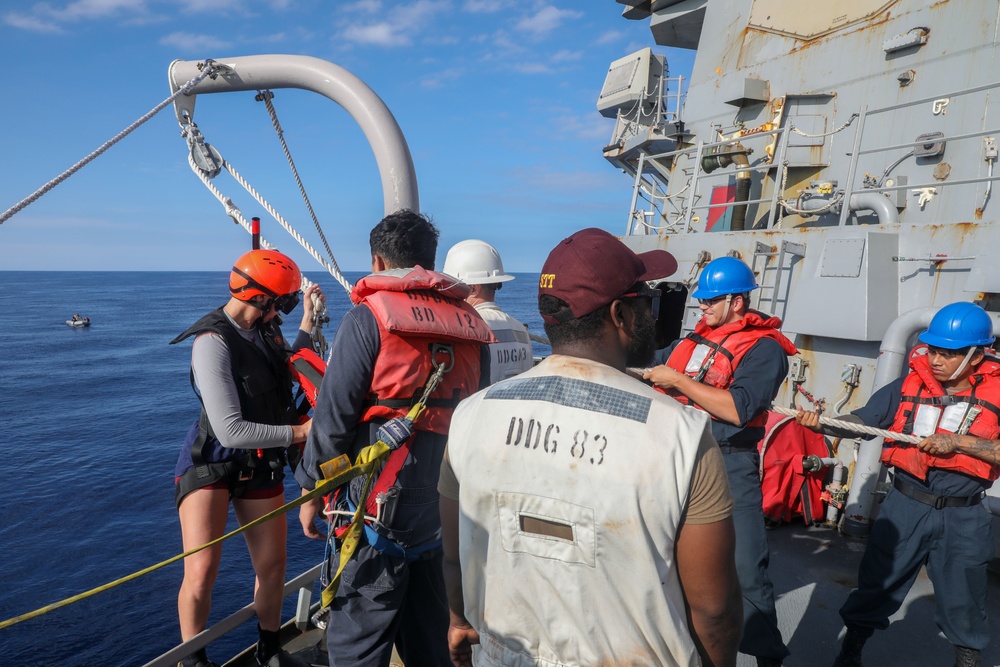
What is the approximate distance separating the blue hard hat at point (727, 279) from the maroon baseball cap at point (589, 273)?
1891 millimetres

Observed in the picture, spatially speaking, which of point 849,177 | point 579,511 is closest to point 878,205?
point 849,177

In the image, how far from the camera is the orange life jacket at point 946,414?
2961 millimetres

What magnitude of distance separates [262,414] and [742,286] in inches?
98.2

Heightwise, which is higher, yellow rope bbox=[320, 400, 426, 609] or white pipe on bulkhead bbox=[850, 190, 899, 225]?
white pipe on bulkhead bbox=[850, 190, 899, 225]

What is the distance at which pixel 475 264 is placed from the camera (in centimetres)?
340

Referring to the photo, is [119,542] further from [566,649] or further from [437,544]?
[566,649]

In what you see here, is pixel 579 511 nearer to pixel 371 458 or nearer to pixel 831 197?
pixel 371 458

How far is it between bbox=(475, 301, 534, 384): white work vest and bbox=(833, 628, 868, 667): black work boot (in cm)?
212

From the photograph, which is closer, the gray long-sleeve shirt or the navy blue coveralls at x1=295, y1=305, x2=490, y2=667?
the navy blue coveralls at x1=295, y1=305, x2=490, y2=667

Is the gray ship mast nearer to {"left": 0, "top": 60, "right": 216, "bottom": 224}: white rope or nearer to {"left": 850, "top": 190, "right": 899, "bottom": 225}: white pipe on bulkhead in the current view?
{"left": 850, "top": 190, "right": 899, "bottom": 225}: white pipe on bulkhead

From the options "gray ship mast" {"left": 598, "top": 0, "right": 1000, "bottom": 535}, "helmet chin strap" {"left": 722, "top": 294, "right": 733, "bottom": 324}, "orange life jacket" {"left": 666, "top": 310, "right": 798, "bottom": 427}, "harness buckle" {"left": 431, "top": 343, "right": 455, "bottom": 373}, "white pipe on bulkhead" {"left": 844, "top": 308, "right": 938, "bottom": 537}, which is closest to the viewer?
"harness buckle" {"left": 431, "top": 343, "right": 455, "bottom": 373}

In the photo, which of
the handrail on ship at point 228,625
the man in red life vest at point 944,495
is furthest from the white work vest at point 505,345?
the man in red life vest at point 944,495

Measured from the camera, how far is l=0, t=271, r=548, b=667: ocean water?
6.81m

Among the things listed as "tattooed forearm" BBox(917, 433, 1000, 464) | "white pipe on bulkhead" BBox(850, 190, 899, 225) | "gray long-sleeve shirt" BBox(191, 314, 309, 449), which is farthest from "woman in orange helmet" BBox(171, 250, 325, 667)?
"white pipe on bulkhead" BBox(850, 190, 899, 225)
